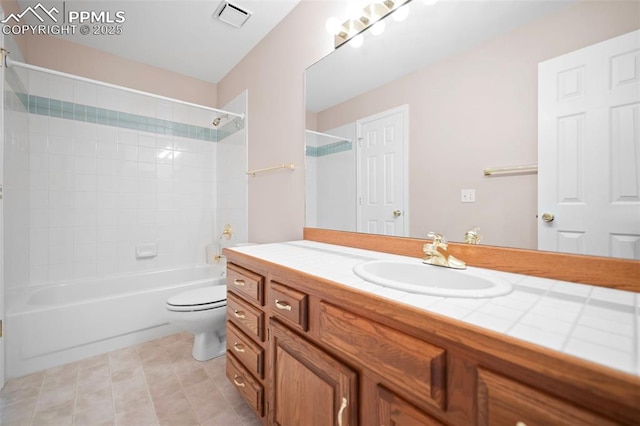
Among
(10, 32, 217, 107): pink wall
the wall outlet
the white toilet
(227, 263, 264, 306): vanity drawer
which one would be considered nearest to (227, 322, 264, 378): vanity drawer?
(227, 263, 264, 306): vanity drawer

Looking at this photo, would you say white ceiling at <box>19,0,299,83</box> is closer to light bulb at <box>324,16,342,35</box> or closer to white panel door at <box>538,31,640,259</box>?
light bulb at <box>324,16,342,35</box>

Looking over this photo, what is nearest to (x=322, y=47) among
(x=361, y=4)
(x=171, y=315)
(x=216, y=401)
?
(x=361, y=4)

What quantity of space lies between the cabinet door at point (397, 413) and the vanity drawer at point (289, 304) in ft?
1.02

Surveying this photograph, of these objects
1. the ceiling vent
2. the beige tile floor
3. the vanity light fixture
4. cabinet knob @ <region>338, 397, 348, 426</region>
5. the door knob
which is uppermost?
the ceiling vent

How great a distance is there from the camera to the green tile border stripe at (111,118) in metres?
2.18

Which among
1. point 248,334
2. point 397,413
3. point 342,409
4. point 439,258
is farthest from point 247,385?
point 439,258

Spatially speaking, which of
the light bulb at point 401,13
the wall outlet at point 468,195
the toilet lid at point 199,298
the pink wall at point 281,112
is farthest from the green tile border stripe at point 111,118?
the wall outlet at point 468,195

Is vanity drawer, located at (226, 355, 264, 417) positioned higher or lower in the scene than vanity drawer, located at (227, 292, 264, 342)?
lower

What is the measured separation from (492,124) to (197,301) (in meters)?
1.91

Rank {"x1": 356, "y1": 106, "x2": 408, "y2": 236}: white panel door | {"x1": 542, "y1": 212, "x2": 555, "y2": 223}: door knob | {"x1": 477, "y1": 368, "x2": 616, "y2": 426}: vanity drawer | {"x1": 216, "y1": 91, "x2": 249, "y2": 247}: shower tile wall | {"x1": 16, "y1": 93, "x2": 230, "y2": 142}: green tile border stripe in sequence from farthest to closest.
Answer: {"x1": 216, "y1": 91, "x2": 249, "y2": 247}: shower tile wall, {"x1": 16, "y1": 93, "x2": 230, "y2": 142}: green tile border stripe, {"x1": 356, "y1": 106, "x2": 408, "y2": 236}: white panel door, {"x1": 542, "y1": 212, "x2": 555, "y2": 223}: door knob, {"x1": 477, "y1": 368, "x2": 616, "y2": 426}: vanity drawer

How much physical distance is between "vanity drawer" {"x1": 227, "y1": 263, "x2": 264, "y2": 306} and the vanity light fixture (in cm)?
133

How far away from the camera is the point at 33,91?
2.15 m

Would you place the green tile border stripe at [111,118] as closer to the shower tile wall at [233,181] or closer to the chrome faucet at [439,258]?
the shower tile wall at [233,181]

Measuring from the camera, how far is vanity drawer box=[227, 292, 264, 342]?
1141 mm
